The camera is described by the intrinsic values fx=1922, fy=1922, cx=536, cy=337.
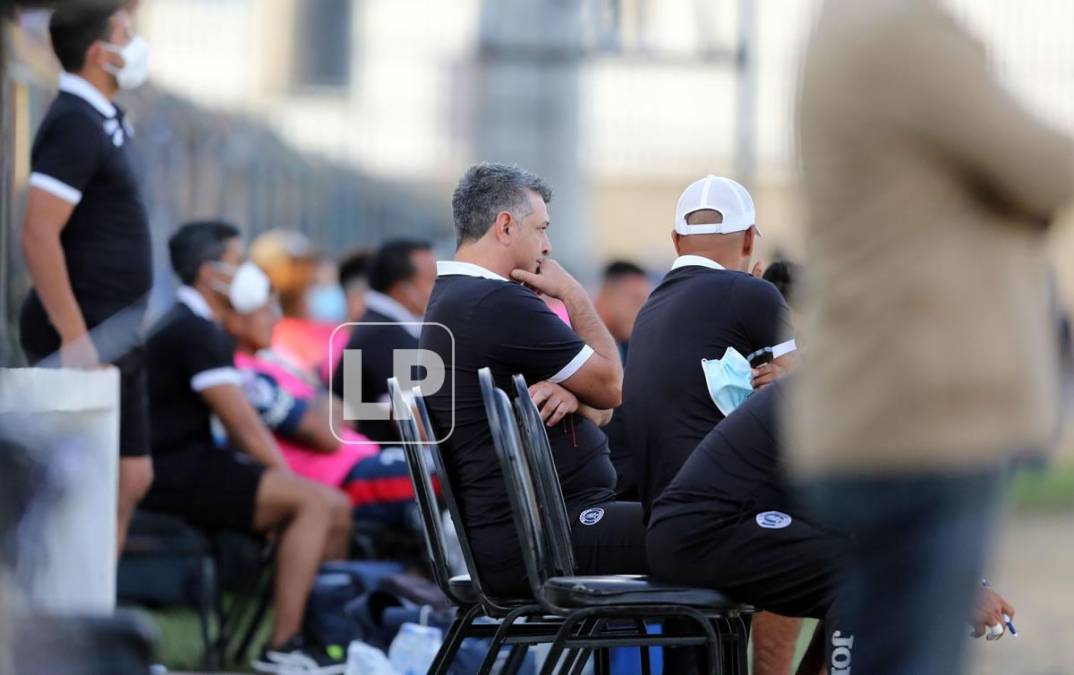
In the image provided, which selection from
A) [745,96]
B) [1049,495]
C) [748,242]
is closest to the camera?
[748,242]

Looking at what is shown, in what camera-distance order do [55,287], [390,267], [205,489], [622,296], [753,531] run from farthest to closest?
[622,296] → [390,267] → [205,489] → [55,287] → [753,531]

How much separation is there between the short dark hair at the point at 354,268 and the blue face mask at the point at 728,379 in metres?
5.08

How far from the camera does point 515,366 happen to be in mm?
4473

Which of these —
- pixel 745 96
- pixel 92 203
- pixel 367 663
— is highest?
pixel 745 96

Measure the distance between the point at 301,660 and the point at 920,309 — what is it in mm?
3856

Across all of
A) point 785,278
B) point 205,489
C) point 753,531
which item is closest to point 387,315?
point 205,489

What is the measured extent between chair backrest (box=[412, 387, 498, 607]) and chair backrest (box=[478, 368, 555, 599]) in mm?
258

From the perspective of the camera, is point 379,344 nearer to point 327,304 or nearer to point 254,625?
point 254,625

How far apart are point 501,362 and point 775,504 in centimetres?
92

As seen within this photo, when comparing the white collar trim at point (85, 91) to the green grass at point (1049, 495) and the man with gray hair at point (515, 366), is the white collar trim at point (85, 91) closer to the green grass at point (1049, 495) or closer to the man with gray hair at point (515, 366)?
the man with gray hair at point (515, 366)

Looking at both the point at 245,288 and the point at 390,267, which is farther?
the point at 390,267

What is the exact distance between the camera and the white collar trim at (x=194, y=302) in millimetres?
6734

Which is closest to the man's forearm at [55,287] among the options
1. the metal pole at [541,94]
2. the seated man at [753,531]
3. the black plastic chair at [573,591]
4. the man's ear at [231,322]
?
the black plastic chair at [573,591]

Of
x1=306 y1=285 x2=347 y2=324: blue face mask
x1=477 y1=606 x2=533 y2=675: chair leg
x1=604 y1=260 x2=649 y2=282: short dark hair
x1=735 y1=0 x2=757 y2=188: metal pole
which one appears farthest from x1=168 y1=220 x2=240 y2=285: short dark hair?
x1=735 y1=0 x2=757 y2=188: metal pole
